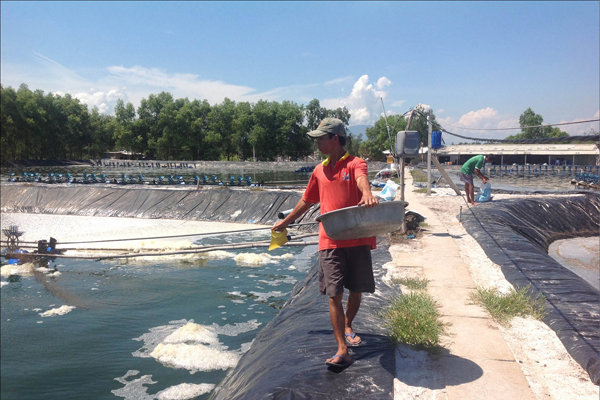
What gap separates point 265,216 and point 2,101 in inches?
2859

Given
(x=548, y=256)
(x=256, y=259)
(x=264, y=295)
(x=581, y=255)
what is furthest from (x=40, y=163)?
(x=548, y=256)

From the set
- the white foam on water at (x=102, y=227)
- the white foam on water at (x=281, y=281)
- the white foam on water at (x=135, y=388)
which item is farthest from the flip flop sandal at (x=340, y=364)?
the white foam on water at (x=102, y=227)

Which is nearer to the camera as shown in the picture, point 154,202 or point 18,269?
point 18,269

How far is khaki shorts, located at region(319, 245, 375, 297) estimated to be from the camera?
9.59ft

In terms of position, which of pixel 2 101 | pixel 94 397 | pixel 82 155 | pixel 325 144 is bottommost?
pixel 94 397

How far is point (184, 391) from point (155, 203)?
1535 centimetres

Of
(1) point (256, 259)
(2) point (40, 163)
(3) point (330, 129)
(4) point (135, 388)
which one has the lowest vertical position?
(4) point (135, 388)

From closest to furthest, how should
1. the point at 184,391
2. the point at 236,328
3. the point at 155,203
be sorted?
1. the point at 184,391
2. the point at 236,328
3. the point at 155,203

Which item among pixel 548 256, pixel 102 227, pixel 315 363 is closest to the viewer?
pixel 315 363

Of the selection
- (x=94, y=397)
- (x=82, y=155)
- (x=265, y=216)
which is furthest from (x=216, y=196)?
(x=82, y=155)

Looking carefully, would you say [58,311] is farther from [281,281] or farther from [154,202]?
[154,202]

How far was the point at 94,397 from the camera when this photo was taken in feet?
17.4

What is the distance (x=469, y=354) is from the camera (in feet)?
11.0

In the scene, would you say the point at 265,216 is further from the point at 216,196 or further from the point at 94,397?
the point at 94,397
